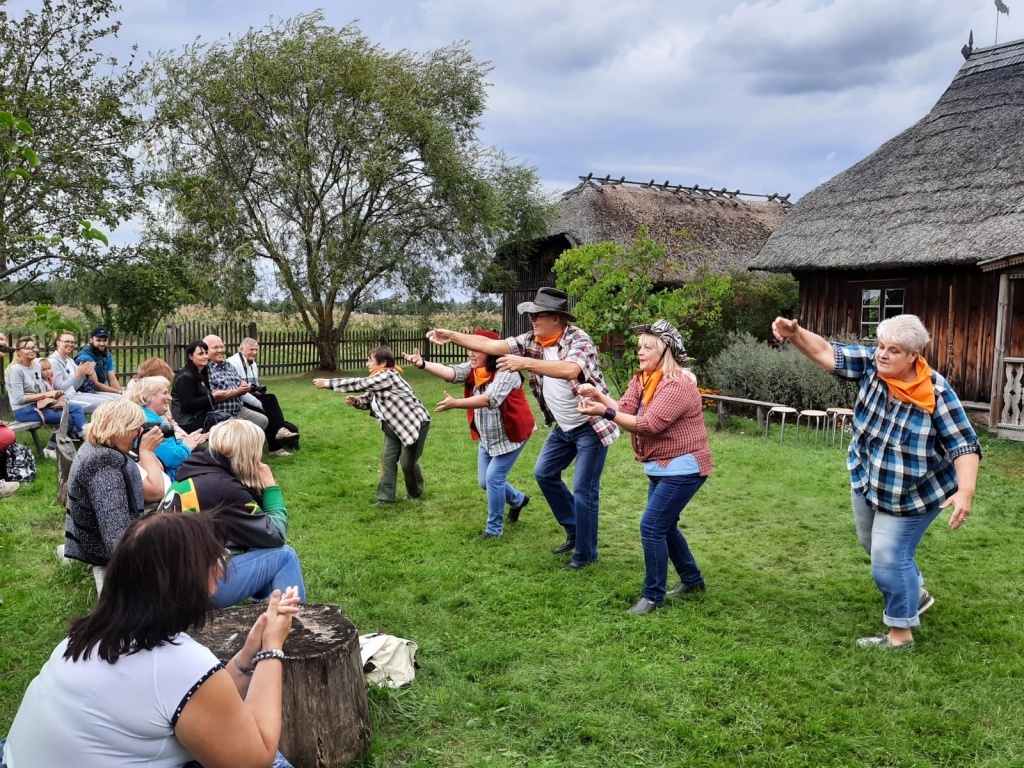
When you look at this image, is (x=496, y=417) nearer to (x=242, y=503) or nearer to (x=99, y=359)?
(x=242, y=503)

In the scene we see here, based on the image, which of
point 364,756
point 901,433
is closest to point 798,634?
point 901,433

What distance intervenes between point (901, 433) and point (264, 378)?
1973cm

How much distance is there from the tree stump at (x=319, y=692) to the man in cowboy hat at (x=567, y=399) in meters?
2.43

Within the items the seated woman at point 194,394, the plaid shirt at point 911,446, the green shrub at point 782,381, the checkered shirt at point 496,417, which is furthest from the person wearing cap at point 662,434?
the green shrub at point 782,381

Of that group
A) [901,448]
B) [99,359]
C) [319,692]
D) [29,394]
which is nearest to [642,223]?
[99,359]

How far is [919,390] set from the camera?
164 inches

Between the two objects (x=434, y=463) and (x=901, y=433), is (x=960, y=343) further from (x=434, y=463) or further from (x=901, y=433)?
(x=901, y=433)

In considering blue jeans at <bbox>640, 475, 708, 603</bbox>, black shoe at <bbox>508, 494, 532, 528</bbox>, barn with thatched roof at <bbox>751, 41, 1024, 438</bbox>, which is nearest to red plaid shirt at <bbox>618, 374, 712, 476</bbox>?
blue jeans at <bbox>640, 475, 708, 603</bbox>

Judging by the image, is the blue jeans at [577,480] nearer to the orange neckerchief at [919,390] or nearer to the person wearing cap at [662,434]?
the person wearing cap at [662,434]

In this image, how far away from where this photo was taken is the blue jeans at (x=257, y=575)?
3.96 m

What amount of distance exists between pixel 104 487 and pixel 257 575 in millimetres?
999

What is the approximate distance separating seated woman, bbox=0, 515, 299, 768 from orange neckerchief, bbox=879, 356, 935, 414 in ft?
11.4

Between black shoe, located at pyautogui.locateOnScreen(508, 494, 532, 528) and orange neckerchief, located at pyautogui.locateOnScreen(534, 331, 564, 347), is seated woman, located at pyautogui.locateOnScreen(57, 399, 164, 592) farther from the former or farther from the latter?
black shoe, located at pyautogui.locateOnScreen(508, 494, 532, 528)

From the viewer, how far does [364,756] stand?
11.5 feet
